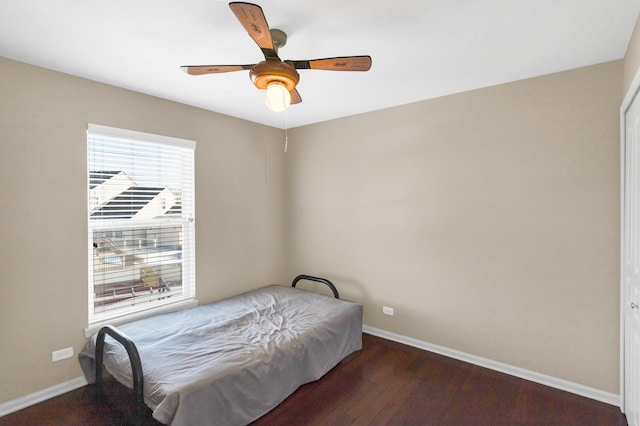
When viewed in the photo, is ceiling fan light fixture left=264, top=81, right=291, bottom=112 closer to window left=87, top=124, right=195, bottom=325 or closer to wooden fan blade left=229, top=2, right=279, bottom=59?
wooden fan blade left=229, top=2, right=279, bottom=59

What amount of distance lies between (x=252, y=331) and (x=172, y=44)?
2.24m

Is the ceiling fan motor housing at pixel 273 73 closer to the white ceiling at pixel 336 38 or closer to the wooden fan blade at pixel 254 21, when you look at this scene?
the wooden fan blade at pixel 254 21

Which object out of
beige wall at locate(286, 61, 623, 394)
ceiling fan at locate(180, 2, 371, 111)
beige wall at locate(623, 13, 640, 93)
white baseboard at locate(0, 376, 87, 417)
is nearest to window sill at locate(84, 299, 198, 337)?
white baseboard at locate(0, 376, 87, 417)

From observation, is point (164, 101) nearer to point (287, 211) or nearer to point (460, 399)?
point (287, 211)

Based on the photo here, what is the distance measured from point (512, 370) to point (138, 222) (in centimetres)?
364

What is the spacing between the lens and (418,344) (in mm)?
3262

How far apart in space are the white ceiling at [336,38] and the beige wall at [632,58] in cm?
5

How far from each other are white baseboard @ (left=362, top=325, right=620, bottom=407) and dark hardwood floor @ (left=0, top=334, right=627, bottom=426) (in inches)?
2.1

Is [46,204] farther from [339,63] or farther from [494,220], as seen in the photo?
[494,220]

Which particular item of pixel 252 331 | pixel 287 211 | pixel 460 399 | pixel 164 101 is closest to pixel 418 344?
pixel 460 399

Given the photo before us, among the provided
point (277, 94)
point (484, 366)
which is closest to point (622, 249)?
point (484, 366)

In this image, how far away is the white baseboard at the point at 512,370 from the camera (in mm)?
2365

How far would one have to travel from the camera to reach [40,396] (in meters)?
2.38

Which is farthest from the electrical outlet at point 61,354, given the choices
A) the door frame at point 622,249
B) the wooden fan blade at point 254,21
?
the door frame at point 622,249
